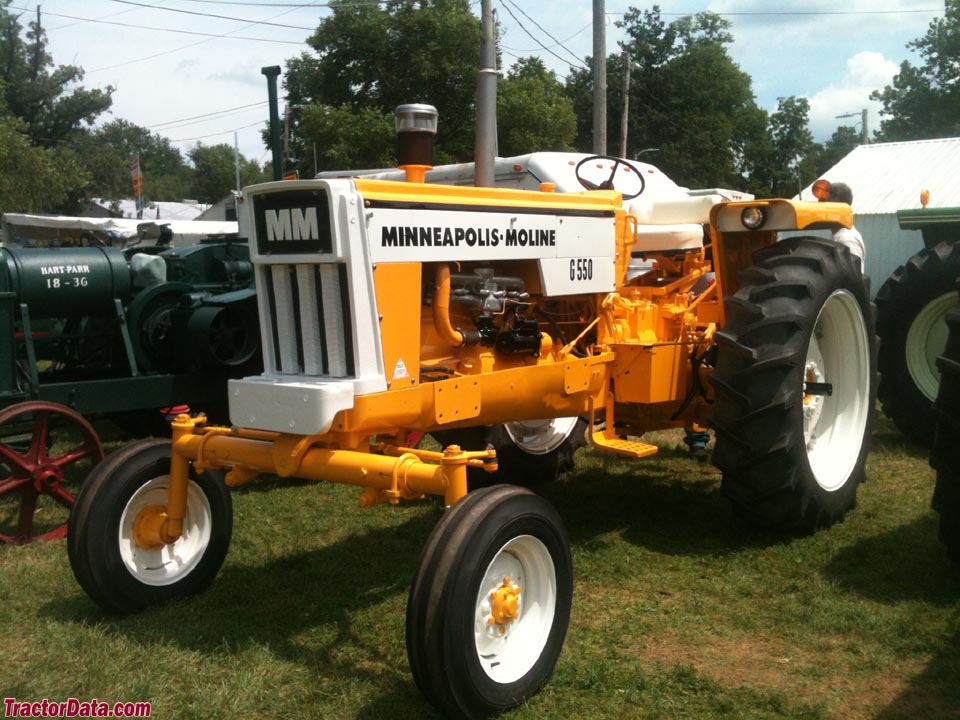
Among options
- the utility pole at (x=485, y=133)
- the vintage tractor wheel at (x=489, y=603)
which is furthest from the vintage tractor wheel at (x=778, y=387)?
the vintage tractor wheel at (x=489, y=603)

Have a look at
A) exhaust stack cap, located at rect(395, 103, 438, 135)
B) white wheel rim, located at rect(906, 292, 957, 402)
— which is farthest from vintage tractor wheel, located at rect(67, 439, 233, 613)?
white wheel rim, located at rect(906, 292, 957, 402)

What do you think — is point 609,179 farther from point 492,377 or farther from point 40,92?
point 40,92

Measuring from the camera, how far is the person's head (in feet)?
21.8

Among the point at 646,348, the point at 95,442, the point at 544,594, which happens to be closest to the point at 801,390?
the point at 646,348

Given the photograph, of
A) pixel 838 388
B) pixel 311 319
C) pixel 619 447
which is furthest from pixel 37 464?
pixel 838 388

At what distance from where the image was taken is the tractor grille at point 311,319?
11.7 feet

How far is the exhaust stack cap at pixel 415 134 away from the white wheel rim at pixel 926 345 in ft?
14.8

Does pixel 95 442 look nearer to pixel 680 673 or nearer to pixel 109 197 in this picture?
pixel 680 673

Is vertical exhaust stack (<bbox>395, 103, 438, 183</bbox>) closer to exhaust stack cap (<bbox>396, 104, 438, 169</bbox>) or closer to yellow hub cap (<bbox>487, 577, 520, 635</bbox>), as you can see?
exhaust stack cap (<bbox>396, 104, 438, 169</bbox>)

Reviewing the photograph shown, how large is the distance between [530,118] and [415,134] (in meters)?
22.2

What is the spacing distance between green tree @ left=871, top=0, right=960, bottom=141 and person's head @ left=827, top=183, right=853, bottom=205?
42352mm

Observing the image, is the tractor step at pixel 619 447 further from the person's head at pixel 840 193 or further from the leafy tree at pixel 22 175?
the leafy tree at pixel 22 175

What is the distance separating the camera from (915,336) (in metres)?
7.02

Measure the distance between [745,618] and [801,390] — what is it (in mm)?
1172
